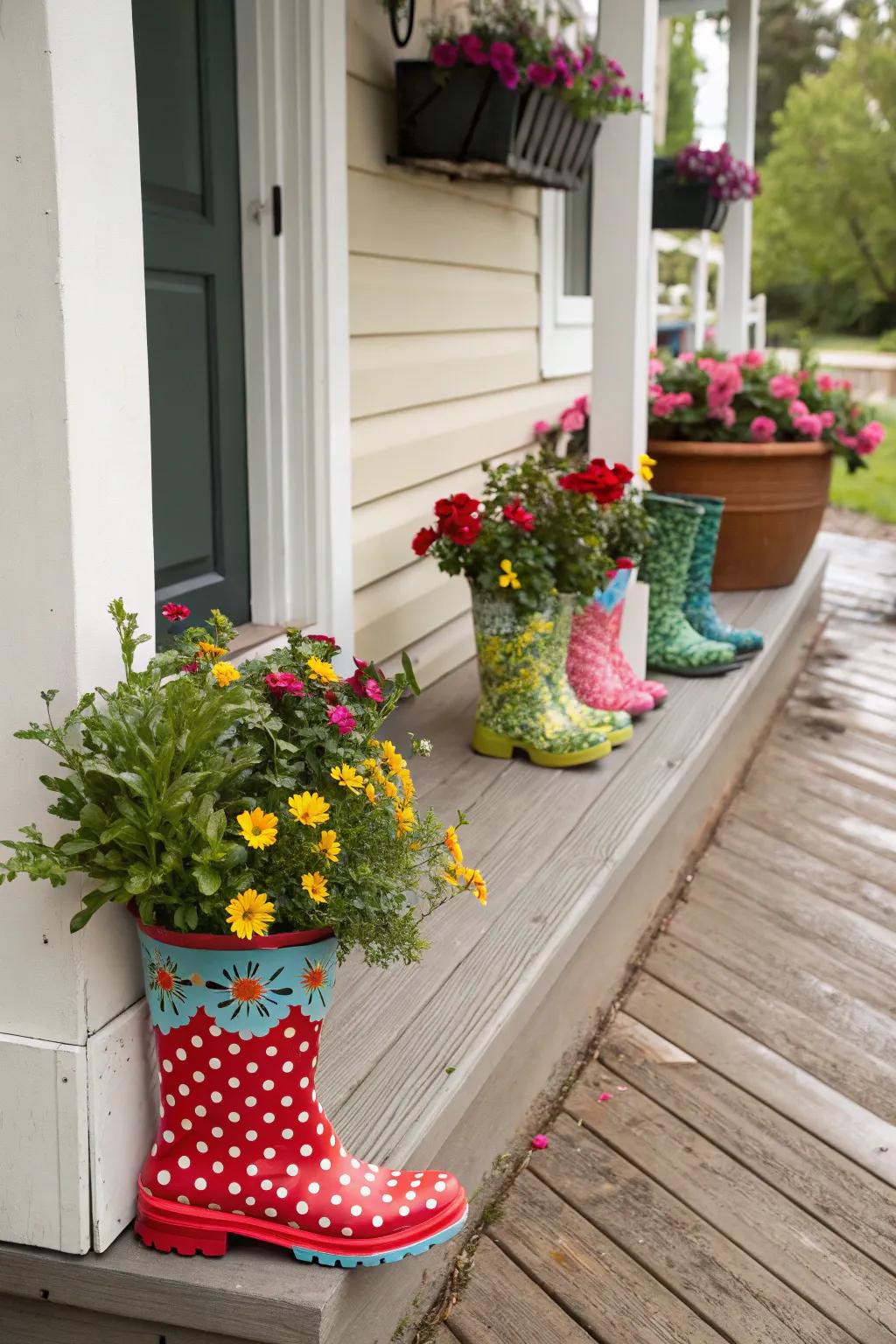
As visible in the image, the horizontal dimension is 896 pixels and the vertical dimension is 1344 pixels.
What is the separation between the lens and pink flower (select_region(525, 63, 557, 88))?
2787mm

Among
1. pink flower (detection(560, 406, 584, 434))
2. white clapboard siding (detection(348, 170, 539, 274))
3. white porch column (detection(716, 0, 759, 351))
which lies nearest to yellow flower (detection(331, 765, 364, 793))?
white clapboard siding (detection(348, 170, 539, 274))

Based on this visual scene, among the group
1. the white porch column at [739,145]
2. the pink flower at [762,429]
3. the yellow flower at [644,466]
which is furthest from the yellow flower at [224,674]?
the white porch column at [739,145]

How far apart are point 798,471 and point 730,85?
200 centimetres

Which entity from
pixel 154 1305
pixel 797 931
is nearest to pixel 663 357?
pixel 797 931

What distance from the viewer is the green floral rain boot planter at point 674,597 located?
3.31 meters

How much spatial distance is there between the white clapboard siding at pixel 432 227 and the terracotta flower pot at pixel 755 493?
2.64 feet

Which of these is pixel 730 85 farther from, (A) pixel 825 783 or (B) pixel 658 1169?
(B) pixel 658 1169

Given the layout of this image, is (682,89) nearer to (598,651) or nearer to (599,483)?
(598,651)

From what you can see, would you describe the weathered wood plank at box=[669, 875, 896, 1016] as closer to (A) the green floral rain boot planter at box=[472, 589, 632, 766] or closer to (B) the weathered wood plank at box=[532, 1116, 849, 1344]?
(A) the green floral rain boot planter at box=[472, 589, 632, 766]

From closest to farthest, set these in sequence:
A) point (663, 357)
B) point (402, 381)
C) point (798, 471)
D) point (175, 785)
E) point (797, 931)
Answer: point (175, 785) → point (797, 931) → point (402, 381) → point (798, 471) → point (663, 357)

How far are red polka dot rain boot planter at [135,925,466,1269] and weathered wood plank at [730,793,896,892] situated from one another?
1.98m

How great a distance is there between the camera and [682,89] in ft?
75.4

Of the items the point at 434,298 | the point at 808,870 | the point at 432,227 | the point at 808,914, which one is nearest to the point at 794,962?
the point at 808,914

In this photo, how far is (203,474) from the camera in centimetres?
229
